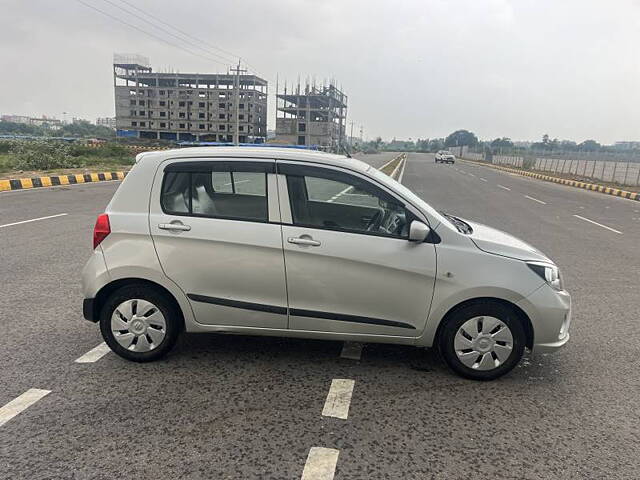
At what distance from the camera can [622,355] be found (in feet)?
14.0

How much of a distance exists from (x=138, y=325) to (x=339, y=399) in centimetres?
168

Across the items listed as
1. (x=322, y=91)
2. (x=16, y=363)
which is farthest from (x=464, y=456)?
(x=322, y=91)

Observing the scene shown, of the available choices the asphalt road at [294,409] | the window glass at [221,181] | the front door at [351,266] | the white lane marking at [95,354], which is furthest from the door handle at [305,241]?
the white lane marking at [95,354]

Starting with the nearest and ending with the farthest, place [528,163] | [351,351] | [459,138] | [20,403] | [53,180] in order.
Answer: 1. [20,403]
2. [351,351]
3. [53,180]
4. [528,163]
5. [459,138]

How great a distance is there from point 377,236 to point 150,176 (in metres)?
1.86

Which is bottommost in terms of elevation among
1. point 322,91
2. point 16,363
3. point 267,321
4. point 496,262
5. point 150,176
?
point 16,363

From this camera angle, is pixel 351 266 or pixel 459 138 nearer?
pixel 351 266

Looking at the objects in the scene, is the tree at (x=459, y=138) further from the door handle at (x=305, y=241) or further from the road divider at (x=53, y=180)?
the door handle at (x=305, y=241)

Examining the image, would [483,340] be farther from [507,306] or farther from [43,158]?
[43,158]

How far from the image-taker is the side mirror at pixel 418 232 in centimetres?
348

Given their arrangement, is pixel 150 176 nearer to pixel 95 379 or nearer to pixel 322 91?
pixel 95 379

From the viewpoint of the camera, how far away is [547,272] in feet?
12.0

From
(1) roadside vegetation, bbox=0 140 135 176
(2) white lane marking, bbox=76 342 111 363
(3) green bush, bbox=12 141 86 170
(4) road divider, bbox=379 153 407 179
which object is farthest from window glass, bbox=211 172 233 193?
(3) green bush, bbox=12 141 86 170

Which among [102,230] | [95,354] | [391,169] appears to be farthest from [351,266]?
[391,169]
